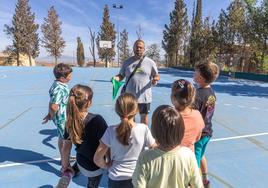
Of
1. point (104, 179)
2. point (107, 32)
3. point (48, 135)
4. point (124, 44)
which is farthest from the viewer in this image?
point (124, 44)

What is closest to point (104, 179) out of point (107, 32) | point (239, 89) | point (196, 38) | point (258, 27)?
point (239, 89)

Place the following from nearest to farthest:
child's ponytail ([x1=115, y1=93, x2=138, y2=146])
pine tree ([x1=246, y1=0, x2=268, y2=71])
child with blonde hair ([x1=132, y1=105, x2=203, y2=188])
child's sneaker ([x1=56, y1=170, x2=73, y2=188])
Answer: child with blonde hair ([x1=132, y1=105, x2=203, y2=188]), child's ponytail ([x1=115, y1=93, x2=138, y2=146]), child's sneaker ([x1=56, y1=170, x2=73, y2=188]), pine tree ([x1=246, y1=0, x2=268, y2=71])

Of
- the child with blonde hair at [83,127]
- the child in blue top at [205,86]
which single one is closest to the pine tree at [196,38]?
the child in blue top at [205,86]

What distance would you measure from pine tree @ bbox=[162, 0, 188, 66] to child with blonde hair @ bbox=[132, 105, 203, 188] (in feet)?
140

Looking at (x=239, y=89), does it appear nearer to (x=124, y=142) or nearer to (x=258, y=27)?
(x=258, y=27)

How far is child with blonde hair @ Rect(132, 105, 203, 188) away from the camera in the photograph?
1686 mm

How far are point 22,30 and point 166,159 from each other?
46198mm

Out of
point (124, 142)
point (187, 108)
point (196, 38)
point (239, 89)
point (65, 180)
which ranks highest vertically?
point (196, 38)

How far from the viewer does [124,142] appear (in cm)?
205

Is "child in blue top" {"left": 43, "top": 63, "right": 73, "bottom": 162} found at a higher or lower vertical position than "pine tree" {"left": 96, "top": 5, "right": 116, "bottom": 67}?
lower

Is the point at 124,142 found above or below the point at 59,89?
below

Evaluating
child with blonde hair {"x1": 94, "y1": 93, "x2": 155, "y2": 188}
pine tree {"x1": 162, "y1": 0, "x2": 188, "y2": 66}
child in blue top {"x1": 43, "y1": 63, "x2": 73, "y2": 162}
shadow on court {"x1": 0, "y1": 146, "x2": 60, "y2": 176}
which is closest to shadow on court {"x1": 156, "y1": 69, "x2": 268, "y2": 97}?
shadow on court {"x1": 0, "y1": 146, "x2": 60, "y2": 176}

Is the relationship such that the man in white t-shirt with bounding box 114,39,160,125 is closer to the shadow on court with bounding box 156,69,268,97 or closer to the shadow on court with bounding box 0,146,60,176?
the shadow on court with bounding box 0,146,60,176

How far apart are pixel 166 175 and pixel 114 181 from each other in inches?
23.7
